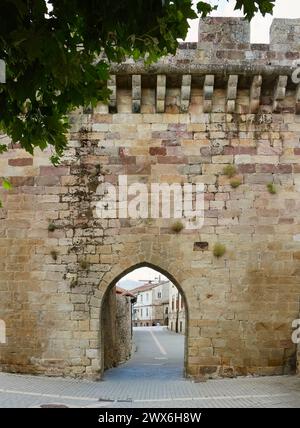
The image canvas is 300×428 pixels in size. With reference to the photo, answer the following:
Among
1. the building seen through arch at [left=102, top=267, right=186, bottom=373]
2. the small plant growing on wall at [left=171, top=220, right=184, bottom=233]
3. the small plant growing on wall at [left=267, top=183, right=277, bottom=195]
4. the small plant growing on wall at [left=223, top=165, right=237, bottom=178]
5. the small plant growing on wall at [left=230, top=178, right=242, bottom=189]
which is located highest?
the small plant growing on wall at [left=223, top=165, right=237, bottom=178]

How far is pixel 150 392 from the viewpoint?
6.96 m

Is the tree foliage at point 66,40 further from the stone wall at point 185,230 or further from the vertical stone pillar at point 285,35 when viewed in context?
the vertical stone pillar at point 285,35

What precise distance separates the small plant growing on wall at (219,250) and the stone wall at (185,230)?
0.09 m

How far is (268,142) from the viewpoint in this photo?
8398mm

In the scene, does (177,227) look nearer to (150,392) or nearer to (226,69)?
(150,392)

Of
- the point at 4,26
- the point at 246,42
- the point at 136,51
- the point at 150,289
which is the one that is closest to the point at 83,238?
the point at 246,42

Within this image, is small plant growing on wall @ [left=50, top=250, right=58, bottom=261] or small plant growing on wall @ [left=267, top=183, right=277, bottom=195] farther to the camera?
small plant growing on wall @ [left=267, top=183, right=277, bottom=195]

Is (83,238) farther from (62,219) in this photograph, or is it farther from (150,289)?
(150,289)

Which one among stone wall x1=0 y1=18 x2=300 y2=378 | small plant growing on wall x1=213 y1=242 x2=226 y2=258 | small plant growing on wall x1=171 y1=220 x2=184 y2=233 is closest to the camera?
stone wall x1=0 y1=18 x2=300 y2=378

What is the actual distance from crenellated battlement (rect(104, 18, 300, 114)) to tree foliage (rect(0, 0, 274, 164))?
5.14 metres

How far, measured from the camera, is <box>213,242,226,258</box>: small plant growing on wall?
8047mm

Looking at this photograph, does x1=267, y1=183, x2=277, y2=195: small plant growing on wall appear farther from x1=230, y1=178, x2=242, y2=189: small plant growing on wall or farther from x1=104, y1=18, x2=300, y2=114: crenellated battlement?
x1=104, y1=18, x2=300, y2=114: crenellated battlement

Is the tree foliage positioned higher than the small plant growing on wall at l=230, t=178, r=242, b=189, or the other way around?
the tree foliage

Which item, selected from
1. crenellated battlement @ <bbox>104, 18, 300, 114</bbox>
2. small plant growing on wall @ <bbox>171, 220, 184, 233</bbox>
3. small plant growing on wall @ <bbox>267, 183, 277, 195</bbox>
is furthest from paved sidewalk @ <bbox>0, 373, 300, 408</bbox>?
crenellated battlement @ <bbox>104, 18, 300, 114</bbox>
